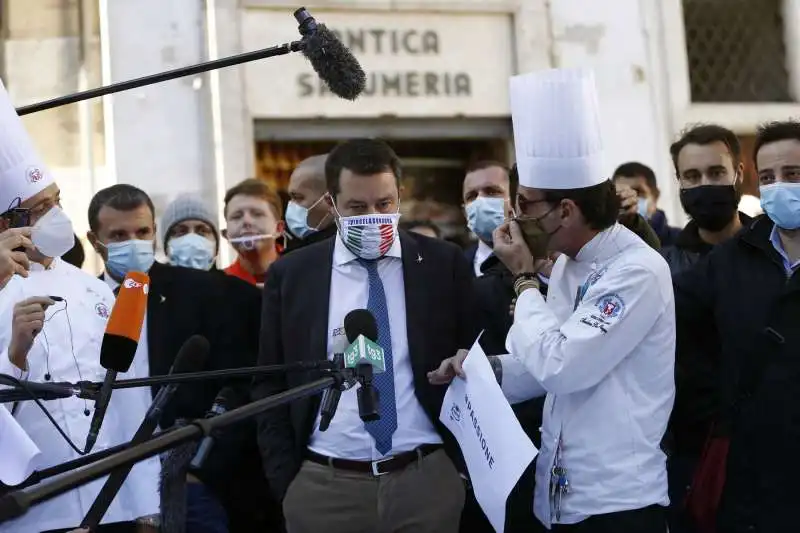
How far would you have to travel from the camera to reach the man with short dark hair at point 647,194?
5.90m

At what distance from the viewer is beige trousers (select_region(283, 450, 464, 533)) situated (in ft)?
11.9

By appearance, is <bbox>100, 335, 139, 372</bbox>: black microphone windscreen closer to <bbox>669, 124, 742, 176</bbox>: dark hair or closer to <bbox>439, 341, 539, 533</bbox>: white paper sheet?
<bbox>439, 341, 539, 533</bbox>: white paper sheet

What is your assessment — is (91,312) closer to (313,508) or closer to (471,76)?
(313,508)

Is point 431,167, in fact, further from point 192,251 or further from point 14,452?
point 14,452

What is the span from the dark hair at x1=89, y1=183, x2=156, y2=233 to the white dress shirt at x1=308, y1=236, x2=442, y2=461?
3.70 feet

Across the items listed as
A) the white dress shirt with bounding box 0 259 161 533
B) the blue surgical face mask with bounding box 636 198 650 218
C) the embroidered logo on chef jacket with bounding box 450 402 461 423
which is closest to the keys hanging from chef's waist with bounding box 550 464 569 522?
the embroidered logo on chef jacket with bounding box 450 402 461 423

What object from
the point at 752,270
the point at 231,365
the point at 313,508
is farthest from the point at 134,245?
the point at 752,270

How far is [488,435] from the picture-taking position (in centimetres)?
322

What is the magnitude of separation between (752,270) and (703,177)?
0.94 meters

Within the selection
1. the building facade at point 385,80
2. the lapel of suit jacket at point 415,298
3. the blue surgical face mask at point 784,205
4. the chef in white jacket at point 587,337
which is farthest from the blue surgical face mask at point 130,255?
the building facade at point 385,80

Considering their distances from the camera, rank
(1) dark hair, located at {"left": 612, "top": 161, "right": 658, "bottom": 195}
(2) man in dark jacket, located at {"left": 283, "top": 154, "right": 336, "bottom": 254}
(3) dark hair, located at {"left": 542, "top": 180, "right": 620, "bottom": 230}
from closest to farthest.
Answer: (3) dark hair, located at {"left": 542, "top": 180, "right": 620, "bottom": 230} → (2) man in dark jacket, located at {"left": 283, "top": 154, "right": 336, "bottom": 254} → (1) dark hair, located at {"left": 612, "top": 161, "right": 658, "bottom": 195}

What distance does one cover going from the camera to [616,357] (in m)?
3.14

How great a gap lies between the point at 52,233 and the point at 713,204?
Answer: 2.66m

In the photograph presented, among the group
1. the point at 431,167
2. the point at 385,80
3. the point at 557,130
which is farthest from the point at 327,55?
the point at 431,167
